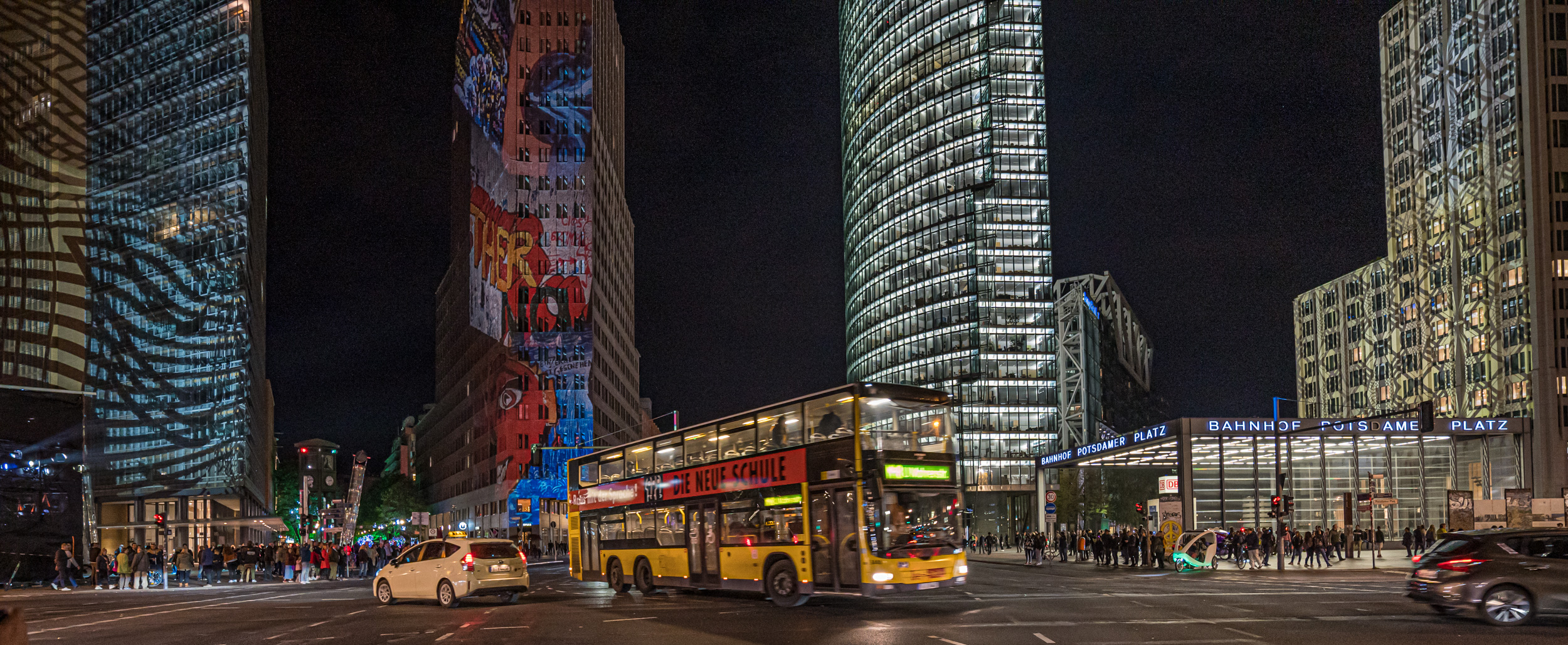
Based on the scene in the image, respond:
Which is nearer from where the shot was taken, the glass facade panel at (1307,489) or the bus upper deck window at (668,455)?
the bus upper deck window at (668,455)

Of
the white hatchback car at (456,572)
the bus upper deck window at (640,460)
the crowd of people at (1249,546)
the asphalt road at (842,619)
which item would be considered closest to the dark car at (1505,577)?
the asphalt road at (842,619)

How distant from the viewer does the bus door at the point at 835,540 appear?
2211 centimetres

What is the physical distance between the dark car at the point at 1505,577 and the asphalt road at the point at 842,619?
1.18 ft

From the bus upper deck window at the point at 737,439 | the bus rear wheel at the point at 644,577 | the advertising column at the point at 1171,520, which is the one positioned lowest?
the advertising column at the point at 1171,520

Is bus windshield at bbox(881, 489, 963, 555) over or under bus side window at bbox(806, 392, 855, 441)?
under

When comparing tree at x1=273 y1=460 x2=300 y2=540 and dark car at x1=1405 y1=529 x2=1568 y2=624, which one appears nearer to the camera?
dark car at x1=1405 y1=529 x2=1568 y2=624

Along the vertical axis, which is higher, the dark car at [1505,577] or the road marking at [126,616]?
the dark car at [1505,577]

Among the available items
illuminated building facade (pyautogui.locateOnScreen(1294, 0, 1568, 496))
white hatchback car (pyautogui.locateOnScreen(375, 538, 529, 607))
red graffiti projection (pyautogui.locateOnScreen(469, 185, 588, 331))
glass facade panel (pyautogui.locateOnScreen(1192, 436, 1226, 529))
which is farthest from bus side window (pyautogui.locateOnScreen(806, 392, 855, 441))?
red graffiti projection (pyautogui.locateOnScreen(469, 185, 588, 331))

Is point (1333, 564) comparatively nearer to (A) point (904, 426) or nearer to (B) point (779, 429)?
(A) point (904, 426)

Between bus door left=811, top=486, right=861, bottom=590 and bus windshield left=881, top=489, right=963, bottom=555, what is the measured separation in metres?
0.68

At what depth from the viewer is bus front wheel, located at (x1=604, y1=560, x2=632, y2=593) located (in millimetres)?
29922

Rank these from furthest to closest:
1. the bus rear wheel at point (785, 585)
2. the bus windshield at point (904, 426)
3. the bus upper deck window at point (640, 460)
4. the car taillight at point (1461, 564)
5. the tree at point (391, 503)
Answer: the tree at point (391, 503) → the bus upper deck window at point (640, 460) → the bus rear wheel at point (785, 585) → the bus windshield at point (904, 426) → the car taillight at point (1461, 564)

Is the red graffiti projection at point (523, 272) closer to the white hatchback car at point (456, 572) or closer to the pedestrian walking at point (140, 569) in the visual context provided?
the pedestrian walking at point (140, 569)

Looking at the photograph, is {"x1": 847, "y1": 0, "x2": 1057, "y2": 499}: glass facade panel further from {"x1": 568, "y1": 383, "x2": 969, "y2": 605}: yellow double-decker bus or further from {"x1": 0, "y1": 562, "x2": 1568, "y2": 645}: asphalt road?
{"x1": 568, "y1": 383, "x2": 969, "y2": 605}: yellow double-decker bus
